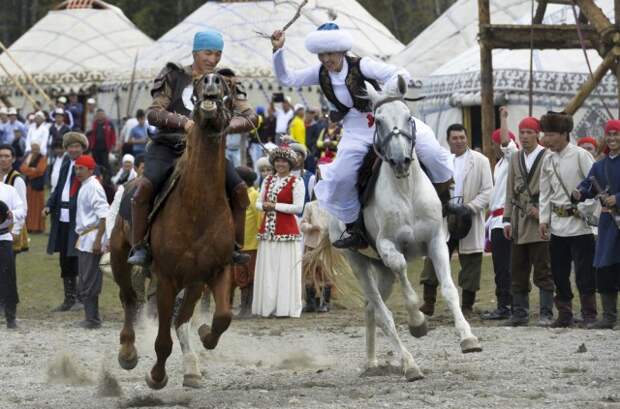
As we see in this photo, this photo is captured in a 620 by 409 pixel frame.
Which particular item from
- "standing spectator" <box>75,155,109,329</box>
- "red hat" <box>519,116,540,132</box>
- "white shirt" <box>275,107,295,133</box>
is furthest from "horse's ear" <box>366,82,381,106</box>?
"white shirt" <box>275,107,295,133</box>

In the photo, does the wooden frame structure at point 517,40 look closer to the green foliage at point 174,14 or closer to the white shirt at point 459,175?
the white shirt at point 459,175

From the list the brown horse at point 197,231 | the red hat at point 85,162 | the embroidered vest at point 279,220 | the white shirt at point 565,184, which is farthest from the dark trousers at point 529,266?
the brown horse at point 197,231

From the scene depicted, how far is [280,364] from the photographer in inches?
440

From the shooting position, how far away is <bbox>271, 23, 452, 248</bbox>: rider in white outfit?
1023cm

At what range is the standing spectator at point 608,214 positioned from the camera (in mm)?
12188

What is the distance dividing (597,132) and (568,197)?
39.4ft

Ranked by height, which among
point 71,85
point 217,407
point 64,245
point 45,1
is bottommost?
point 217,407

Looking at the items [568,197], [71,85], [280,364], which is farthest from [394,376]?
[71,85]

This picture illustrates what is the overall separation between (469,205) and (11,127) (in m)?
20.5

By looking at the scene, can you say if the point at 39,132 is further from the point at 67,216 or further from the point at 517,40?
the point at 67,216

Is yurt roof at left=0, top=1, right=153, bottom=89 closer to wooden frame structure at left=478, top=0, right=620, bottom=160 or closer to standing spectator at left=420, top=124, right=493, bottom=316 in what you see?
wooden frame structure at left=478, top=0, right=620, bottom=160

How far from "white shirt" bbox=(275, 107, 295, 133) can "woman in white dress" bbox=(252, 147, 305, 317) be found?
45.2ft

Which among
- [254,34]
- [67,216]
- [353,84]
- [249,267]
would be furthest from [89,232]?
[254,34]

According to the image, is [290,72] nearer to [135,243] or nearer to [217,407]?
[135,243]
